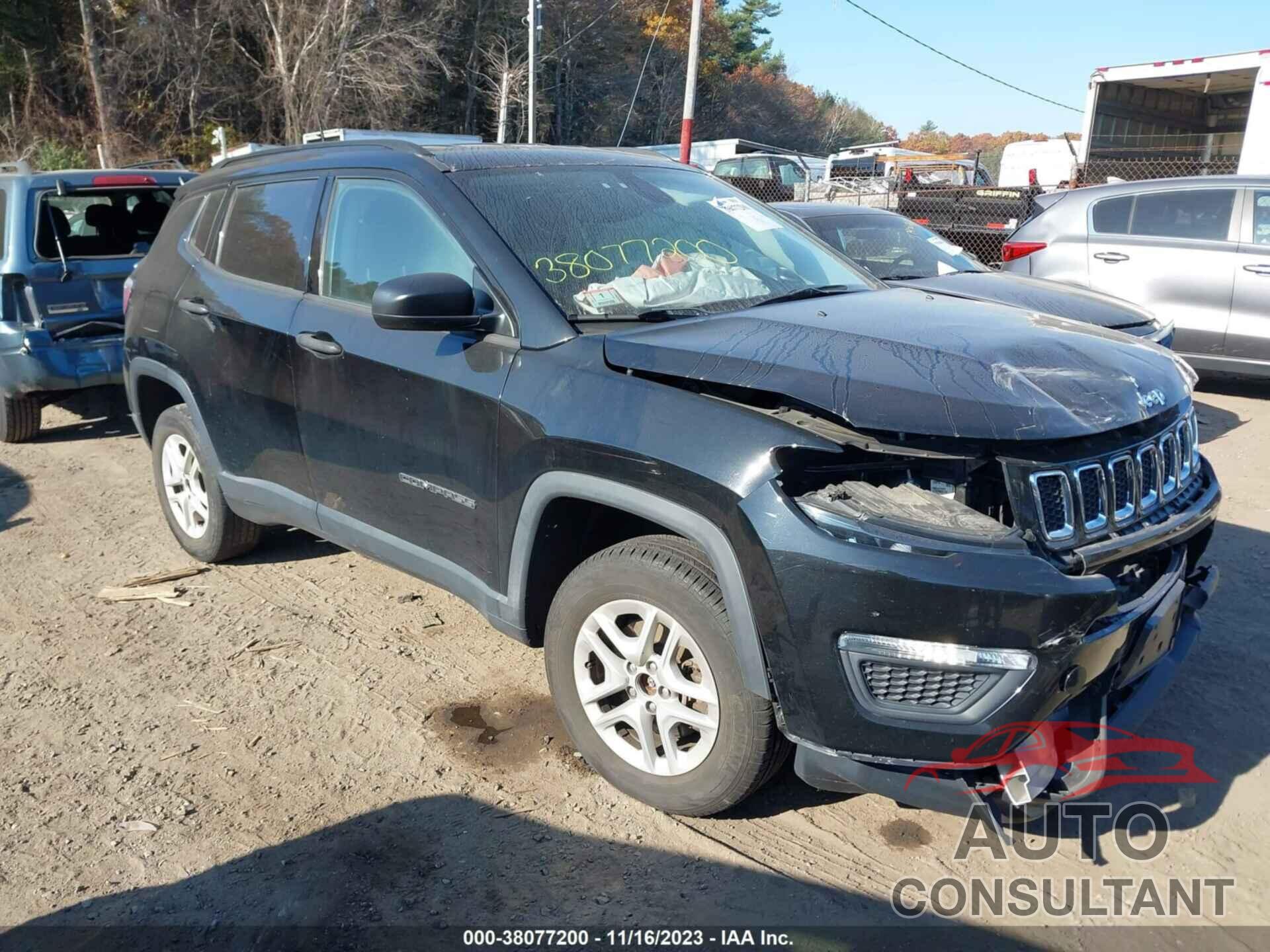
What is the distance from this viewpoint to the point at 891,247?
24.6 feet

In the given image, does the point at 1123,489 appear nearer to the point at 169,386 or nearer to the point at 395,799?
the point at 395,799

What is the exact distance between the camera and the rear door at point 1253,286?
297 inches

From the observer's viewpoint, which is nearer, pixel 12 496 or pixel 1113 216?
pixel 12 496

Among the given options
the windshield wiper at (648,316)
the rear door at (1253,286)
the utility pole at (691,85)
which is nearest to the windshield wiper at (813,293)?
the windshield wiper at (648,316)

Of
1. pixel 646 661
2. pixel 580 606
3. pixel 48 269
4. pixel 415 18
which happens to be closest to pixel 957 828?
pixel 646 661

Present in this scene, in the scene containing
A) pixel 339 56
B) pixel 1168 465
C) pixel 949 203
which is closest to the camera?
Result: pixel 1168 465

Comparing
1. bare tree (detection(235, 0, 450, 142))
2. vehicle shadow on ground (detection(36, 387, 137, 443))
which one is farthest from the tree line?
vehicle shadow on ground (detection(36, 387, 137, 443))

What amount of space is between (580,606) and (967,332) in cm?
141

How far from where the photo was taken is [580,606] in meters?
2.99

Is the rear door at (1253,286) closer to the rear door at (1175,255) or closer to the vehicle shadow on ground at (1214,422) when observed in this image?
the rear door at (1175,255)

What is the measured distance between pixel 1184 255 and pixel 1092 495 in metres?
6.44

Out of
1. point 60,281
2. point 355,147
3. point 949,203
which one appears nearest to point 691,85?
point 949,203

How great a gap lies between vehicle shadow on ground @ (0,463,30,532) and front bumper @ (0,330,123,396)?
615 millimetres

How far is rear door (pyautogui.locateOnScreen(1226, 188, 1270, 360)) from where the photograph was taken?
7.54 metres
